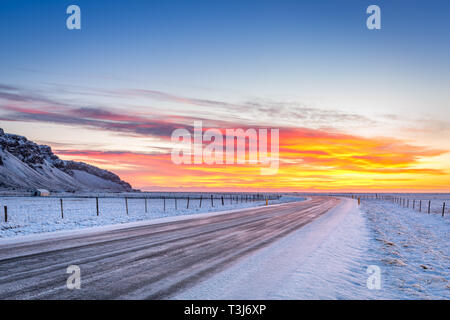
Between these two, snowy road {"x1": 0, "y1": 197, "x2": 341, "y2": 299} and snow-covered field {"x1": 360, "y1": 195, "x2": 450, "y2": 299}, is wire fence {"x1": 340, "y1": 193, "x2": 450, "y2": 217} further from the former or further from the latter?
snowy road {"x1": 0, "y1": 197, "x2": 341, "y2": 299}

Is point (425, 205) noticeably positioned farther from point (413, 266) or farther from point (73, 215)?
point (413, 266)

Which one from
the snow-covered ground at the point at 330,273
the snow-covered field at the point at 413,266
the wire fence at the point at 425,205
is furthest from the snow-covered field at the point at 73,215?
the wire fence at the point at 425,205

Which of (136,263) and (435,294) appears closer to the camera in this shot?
(435,294)

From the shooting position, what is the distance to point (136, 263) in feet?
28.1

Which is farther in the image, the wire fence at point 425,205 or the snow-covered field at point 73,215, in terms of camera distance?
the wire fence at point 425,205

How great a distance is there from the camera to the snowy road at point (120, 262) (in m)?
6.28

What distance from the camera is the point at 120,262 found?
867 centimetres

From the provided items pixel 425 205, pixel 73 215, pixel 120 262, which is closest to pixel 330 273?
pixel 120 262

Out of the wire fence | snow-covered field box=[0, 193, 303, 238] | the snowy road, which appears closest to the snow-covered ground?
the snowy road

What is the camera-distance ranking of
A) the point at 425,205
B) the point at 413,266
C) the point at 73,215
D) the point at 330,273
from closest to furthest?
the point at 330,273, the point at 413,266, the point at 73,215, the point at 425,205

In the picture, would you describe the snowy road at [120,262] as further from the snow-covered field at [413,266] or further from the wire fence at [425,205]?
the wire fence at [425,205]

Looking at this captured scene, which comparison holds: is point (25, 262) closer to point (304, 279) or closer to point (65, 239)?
point (65, 239)
